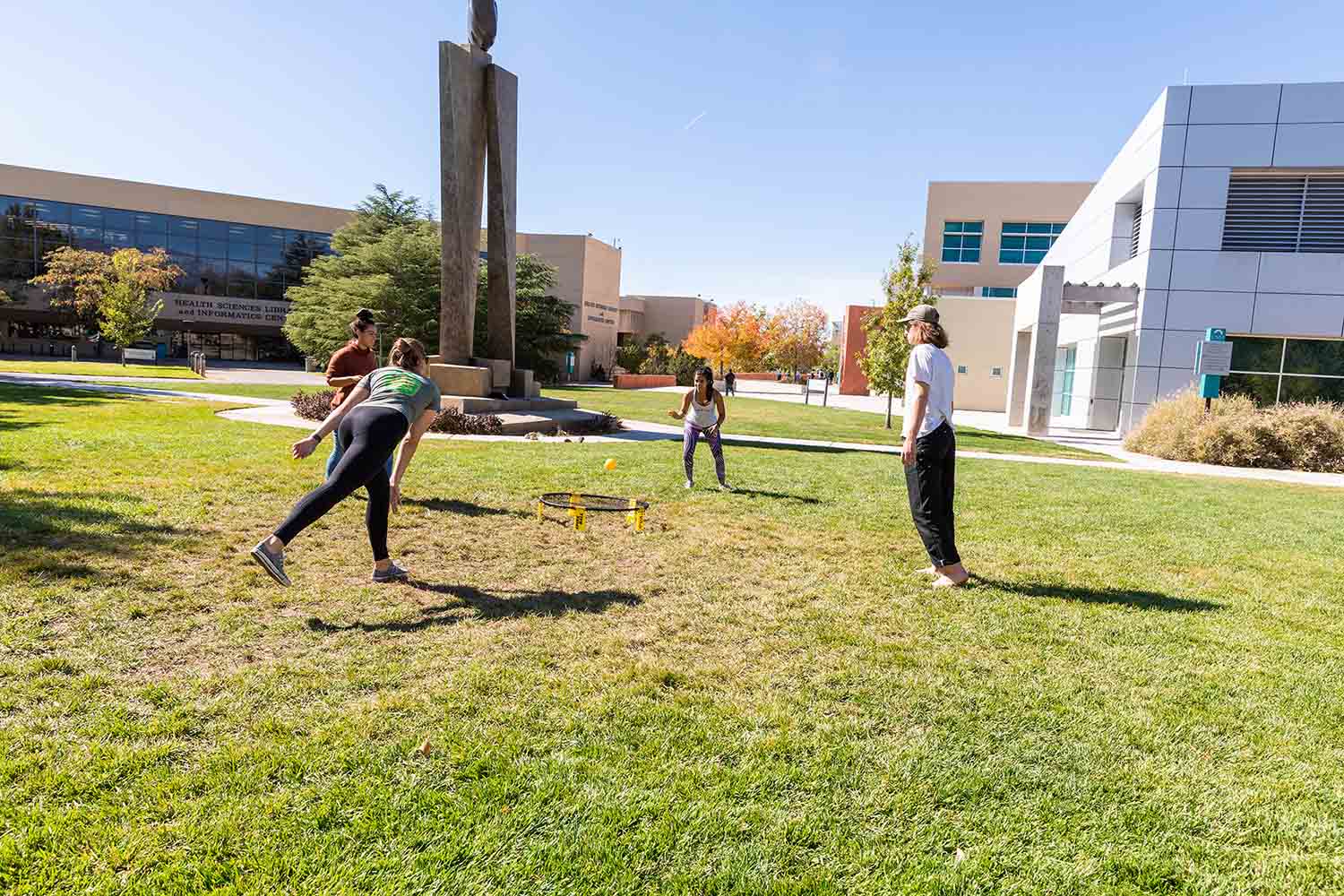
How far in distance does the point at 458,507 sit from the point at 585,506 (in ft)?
4.61

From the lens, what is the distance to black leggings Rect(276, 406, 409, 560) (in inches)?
190

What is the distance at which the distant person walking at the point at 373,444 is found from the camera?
15.9ft

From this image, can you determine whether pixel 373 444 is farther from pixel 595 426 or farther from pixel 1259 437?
pixel 1259 437

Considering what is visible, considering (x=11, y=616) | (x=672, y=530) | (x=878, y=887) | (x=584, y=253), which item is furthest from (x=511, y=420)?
(x=584, y=253)

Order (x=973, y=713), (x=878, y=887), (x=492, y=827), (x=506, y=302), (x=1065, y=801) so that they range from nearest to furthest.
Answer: (x=878, y=887), (x=492, y=827), (x=1065, y=801), (x=973, y=713), (x=506, y=302)

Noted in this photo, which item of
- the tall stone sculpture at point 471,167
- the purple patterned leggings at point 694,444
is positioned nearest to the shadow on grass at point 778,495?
the purple patterned leggings at point 694,444

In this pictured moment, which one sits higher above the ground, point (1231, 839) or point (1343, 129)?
point (1343, 129)

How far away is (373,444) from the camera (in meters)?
4.98

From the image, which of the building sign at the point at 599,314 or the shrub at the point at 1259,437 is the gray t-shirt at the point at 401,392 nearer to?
the shrub at the point at 1259,437

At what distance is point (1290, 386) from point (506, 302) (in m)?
20.3

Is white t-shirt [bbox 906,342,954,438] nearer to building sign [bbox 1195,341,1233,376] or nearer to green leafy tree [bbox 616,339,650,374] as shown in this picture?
building sign [bbox 1195,341,1233,376]

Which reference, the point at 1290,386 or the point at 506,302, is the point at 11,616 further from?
the point at 1290,386

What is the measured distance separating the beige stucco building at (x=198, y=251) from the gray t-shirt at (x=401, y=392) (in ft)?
141

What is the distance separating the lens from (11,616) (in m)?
4.28
